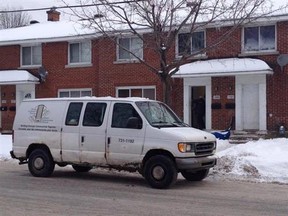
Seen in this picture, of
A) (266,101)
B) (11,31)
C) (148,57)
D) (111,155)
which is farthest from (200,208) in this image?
(11,31)

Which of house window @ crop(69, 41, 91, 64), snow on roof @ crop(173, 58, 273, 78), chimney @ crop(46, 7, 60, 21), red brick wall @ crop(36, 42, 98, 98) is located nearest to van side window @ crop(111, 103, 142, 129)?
snow on roof @ crop(173, 58, 273, 78)

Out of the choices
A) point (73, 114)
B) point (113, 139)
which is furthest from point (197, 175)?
Result: point (73, 114)

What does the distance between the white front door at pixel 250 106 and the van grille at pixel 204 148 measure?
1091 cm

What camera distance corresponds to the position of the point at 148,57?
25141 millimetres

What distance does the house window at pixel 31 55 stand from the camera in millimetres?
28652

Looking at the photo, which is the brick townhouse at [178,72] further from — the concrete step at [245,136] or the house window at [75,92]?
the concrete step at [245,136]

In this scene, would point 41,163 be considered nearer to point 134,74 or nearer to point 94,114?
point 94,114

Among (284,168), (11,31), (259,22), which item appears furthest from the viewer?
(11,31)

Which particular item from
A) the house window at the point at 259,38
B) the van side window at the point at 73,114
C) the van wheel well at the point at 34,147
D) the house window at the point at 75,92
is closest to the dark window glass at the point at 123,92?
the house window at the point at 75,92

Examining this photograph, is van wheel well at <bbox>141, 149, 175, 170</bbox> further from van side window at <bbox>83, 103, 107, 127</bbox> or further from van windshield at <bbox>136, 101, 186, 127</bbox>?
Result: van side window at <bbox>83, 103, 107, 127</bbox>

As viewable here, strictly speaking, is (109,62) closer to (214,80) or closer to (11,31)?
(214,80)

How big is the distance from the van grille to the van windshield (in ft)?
2.88

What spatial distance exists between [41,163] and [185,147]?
4104 mm

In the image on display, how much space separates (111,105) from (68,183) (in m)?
2.13
